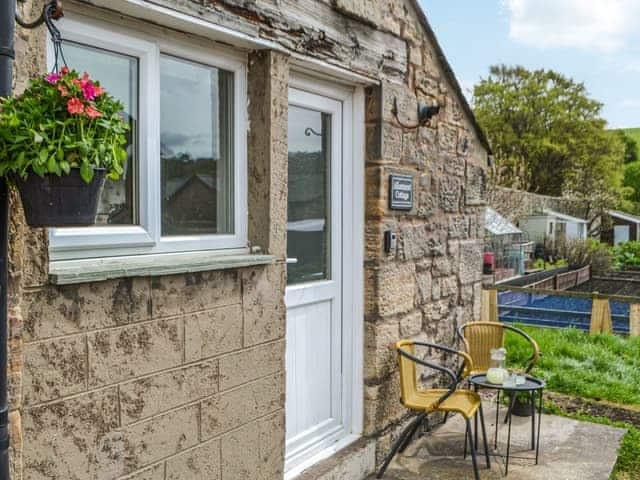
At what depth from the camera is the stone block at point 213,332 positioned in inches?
105

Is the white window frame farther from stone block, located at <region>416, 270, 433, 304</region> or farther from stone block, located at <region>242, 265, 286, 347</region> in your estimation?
stone block, located at <region>416, 270, 433, 304</region>

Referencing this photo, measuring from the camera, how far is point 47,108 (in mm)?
1788

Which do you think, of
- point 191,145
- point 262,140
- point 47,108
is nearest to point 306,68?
point 262,140

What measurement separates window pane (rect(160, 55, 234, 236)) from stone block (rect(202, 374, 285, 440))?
784 millimetres

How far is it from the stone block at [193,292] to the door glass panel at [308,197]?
684 millimetres

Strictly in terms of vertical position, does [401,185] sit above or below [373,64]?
below

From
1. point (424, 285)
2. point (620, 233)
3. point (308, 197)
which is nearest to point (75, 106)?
point (308, 197)

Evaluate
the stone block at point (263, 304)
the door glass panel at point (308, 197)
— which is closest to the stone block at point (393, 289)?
the door glass panel at point (308, 197)

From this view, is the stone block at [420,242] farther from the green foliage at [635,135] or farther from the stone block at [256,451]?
the green foliage at [635,135]

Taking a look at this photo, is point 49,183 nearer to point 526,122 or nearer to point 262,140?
point 262,140

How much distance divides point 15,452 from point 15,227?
0.74 m

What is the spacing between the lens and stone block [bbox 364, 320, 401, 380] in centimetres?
398

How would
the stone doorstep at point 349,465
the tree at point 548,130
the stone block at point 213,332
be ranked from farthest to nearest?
the tree at point 548,130
the stone doorstep at point 349,465
the stone block at point 213,332

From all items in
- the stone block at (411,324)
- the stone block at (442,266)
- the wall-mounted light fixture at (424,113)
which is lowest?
the stone block at (411,324)
